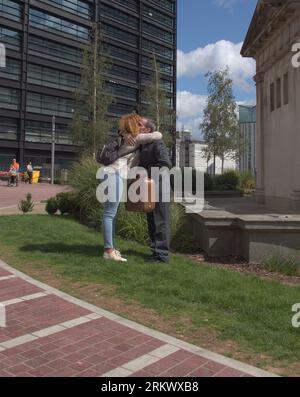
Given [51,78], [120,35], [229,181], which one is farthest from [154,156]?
[120,35]

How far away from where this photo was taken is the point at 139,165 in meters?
7.14

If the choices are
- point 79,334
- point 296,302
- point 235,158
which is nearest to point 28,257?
point 79,334

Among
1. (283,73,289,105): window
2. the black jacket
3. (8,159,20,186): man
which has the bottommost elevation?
the black jacket

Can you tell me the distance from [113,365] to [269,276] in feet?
12.8

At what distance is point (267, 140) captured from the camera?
15.2m

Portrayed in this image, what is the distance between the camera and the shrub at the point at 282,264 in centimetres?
730

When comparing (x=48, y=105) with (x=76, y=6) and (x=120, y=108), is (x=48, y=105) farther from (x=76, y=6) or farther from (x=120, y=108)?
(x=76, y=6)

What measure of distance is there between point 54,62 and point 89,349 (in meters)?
66.6

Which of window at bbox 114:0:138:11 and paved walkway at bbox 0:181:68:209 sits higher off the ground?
window at bbox 114:0:138:11

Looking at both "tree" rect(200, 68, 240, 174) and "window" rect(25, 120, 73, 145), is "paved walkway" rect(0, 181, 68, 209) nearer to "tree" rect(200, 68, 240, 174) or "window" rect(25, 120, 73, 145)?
"tree" rect(200, 68, 240, 174)

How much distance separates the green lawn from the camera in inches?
170

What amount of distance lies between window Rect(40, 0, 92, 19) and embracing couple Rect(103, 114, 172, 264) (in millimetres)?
64323

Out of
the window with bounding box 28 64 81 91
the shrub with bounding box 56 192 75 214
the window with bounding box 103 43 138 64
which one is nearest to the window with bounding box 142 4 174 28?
the window with bounding box 103 43 138 64

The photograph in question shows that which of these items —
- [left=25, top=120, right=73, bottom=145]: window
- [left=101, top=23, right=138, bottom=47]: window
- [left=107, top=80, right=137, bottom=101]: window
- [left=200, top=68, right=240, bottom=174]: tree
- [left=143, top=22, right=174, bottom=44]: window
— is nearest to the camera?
[left=200, top=68, right=240, bottom=174]: tree
